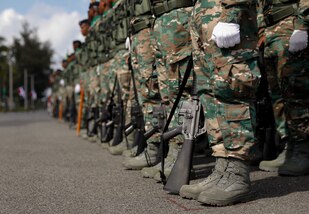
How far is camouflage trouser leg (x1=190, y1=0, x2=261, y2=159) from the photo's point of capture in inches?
Answer: 122

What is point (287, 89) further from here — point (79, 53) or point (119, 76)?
point (79, 53)

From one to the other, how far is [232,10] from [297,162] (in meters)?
1.67

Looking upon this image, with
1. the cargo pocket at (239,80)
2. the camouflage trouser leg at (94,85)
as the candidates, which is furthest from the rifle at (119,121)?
the cargo pocket at (239,80)

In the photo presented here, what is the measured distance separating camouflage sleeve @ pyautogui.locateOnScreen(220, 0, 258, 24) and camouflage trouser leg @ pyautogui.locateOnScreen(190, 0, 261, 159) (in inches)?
1.6

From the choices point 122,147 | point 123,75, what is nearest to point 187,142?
point 122,147

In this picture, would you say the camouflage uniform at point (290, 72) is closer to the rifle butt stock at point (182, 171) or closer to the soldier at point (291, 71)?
the soldier at point (291, 71)

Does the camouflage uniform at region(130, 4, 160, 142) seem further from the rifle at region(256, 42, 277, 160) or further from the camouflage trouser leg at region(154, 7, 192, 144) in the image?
the rifle at region(256, 42, 277, 160)

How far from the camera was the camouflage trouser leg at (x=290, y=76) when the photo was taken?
169 inches

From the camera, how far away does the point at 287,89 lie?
436 centimetres

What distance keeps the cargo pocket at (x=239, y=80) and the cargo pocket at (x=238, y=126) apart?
0.21 feet

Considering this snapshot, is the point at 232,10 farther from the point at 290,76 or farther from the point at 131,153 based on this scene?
the point at 131,153

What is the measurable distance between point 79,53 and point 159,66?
7192mm

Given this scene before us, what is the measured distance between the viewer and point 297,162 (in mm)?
4273

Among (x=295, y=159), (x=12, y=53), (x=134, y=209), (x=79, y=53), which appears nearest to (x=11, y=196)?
Answer: (x=134, y=209)
